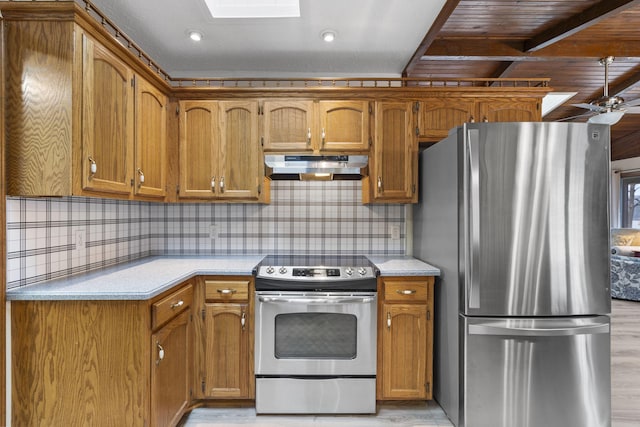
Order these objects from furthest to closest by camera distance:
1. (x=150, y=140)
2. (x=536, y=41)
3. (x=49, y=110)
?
(x=536, y=41) → (x=150, y=140) → (x=49, y=110)

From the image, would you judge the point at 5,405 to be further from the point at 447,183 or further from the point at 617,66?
the point at 617,66

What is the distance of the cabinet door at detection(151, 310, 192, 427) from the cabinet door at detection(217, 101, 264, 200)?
3.40ft

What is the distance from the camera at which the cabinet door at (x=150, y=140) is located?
2.17 metres

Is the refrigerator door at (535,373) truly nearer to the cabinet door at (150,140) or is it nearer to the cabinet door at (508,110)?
the cabinet door at (508,110)

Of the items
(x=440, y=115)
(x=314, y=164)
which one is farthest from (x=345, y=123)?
(x=440, y=115)

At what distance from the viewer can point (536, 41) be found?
2988 millimetres

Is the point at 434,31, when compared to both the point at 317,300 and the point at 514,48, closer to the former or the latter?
the point at 514,48

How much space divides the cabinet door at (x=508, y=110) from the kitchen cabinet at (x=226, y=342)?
218 cm

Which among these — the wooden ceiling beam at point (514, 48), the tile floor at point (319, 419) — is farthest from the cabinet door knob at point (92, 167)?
the wooden ceiling beam at point (514, 48)

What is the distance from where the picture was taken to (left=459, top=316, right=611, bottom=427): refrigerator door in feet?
6.33

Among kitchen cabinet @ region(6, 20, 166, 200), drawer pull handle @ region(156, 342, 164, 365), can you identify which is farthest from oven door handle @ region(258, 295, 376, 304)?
kitchen cabinet @ region(6, 20, 166, 200)

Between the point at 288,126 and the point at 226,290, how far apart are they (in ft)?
4.18

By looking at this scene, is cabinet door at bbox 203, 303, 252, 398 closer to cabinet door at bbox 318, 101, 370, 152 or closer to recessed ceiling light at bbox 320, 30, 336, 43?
cabinet door at bbox 318, 101, 370, 152

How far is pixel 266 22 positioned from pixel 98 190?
4.96 ft
